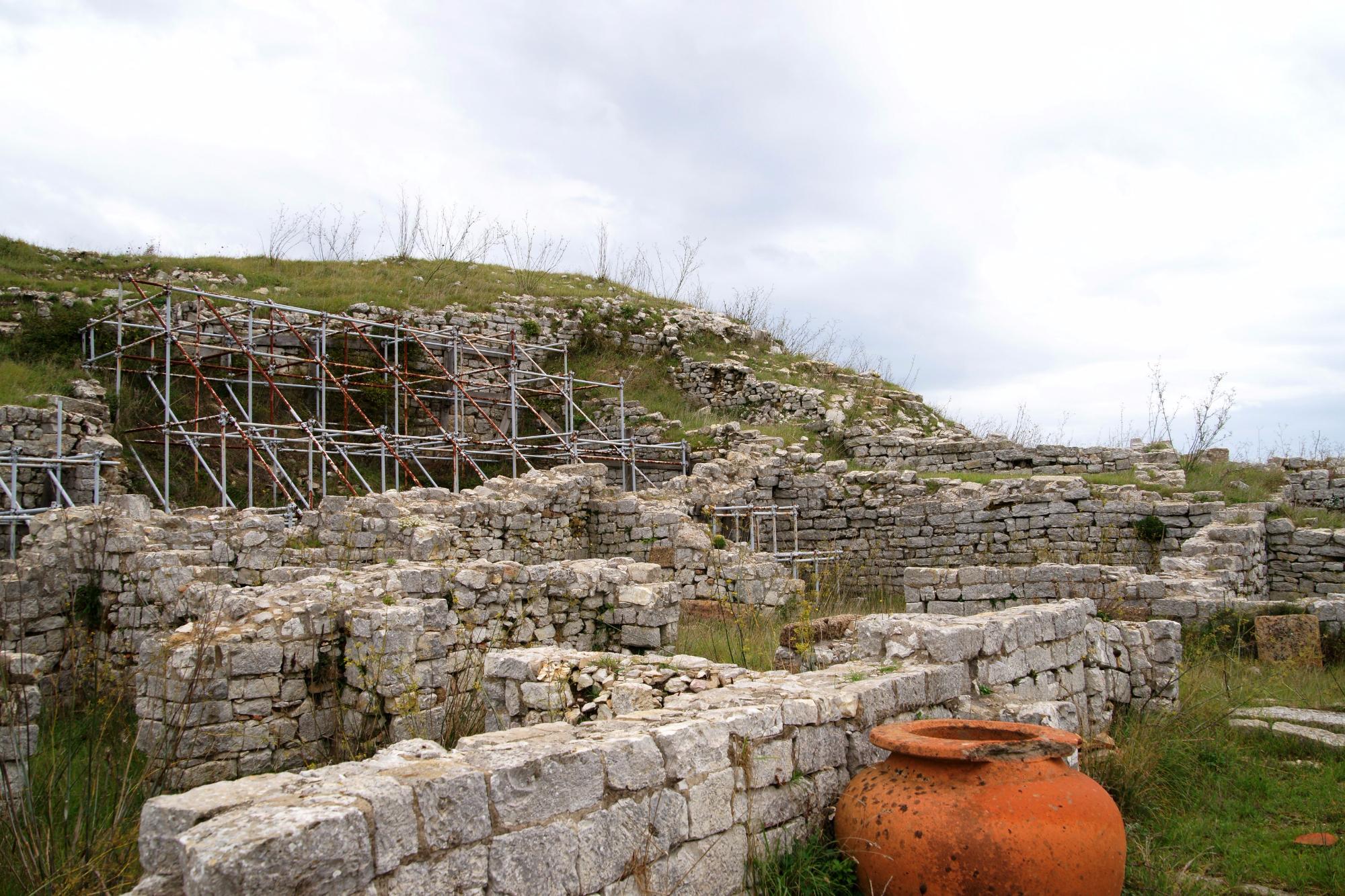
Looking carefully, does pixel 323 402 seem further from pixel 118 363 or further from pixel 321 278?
pixel 321 278

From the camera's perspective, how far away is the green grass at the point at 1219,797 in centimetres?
532

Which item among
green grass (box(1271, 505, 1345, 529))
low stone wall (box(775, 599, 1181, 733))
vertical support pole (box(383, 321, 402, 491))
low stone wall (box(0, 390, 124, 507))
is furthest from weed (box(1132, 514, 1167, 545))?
low stone wall (box(0, 390, 124, 507))

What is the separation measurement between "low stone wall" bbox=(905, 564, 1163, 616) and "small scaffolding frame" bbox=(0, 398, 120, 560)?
43.6 ft

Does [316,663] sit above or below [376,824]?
below

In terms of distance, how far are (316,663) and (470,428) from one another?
18985mm

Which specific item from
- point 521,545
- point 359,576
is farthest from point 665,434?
point 359,576

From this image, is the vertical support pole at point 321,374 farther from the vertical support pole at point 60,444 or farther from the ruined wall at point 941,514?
the ruined wall at point 941,514

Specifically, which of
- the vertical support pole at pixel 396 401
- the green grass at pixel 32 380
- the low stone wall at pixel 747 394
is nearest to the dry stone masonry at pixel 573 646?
the green grass at pixel 32 380

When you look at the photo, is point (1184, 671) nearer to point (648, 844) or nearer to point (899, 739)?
point (899, 739)

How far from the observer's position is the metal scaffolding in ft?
65.5

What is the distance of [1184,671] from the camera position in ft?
30.1

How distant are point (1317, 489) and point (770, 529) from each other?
10.9m

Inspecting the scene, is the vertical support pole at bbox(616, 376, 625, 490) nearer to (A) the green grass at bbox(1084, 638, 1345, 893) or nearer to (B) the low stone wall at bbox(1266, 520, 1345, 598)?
(B) the low stone wall at bbox(1266, 520, 1345, 598)

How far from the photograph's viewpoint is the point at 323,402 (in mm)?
22234
